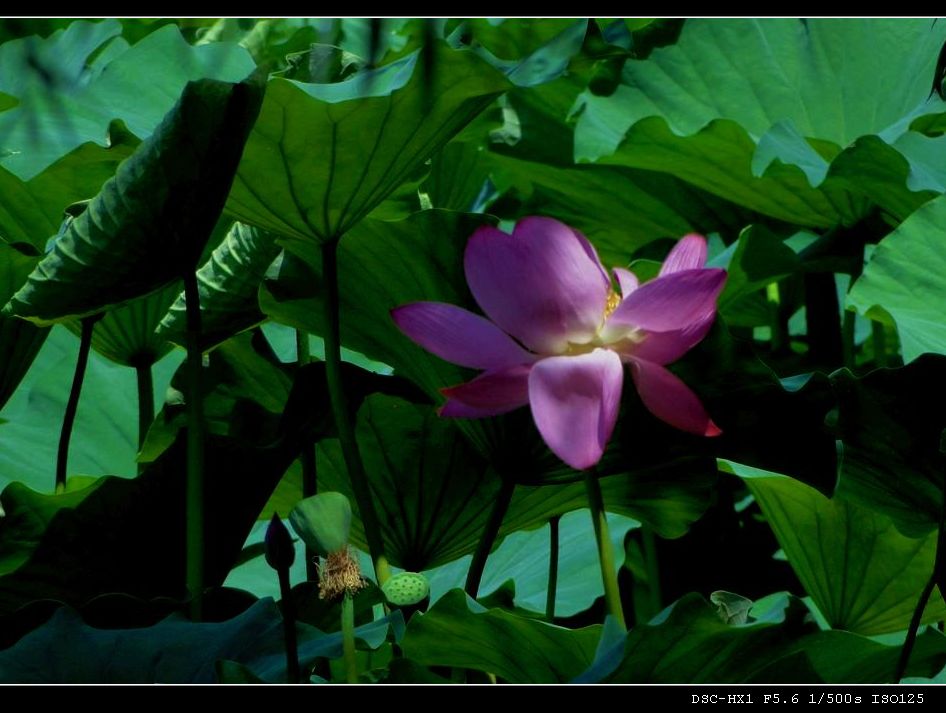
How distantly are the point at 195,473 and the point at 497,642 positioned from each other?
0.23m

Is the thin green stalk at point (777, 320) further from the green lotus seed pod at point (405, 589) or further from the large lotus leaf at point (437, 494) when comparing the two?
the green lotus seed pod at point (405, 589)

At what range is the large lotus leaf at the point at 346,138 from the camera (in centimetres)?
76

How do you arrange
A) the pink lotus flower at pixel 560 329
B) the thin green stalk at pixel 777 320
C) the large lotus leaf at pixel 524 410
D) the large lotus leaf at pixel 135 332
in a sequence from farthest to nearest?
the thin green stalk at pixel 777 320 < the large lotus leaf at pixel 135 332 < the large lotus leaf at pixel 524 410 < the pink lotus flower at pixel 560 329

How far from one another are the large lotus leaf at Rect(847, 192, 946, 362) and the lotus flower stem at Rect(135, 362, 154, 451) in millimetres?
648

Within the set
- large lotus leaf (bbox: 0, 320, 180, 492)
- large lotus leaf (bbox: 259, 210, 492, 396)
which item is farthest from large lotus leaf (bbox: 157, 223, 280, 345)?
large lotus leaf (bbox: 0, 320, 180, 492)

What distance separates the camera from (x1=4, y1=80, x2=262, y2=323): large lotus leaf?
2.37 feet

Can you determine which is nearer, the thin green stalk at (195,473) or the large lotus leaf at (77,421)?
the thin green stalk at (195,473)

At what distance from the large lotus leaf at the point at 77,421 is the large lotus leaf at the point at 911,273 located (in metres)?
0.75

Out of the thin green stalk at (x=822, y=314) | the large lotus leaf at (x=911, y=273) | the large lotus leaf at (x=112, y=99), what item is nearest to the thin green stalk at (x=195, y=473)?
the large lotus leaf at (x=112, y=99)

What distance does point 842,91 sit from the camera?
4.92 ft

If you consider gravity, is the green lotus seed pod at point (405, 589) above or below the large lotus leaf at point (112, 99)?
below

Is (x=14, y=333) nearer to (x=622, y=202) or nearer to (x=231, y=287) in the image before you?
(x=231, y=287)

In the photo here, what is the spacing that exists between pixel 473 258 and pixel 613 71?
36.2 inches

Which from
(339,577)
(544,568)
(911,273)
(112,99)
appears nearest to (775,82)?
(911,273)
